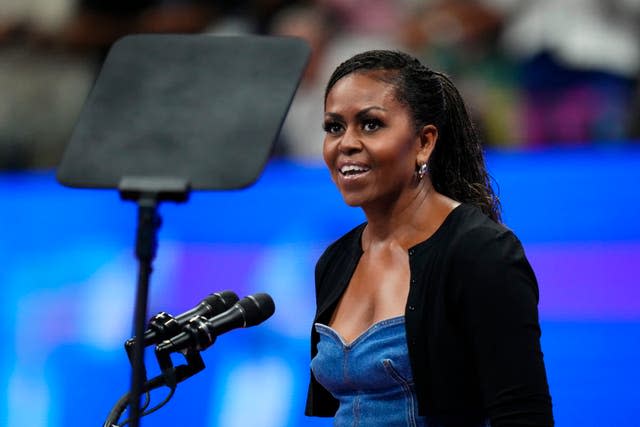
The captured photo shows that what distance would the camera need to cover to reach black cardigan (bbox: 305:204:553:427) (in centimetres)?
155

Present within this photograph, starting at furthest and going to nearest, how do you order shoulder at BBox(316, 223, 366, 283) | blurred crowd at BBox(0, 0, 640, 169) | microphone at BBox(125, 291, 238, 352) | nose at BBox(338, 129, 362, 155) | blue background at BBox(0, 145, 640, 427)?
blurred crowd at BBox(0, 0, 640, 169), blue background at BBox(0, 145, 640, 427), shoulder at BBox(316, 223, 366, 283), nose at BBox(338, 129, 362, 155), microphone at BBox(125, 291, 238, 352)

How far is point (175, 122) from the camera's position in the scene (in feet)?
4.44

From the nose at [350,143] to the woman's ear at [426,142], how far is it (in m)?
0.12

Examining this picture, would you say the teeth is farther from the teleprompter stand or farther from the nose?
the teleprompter stand

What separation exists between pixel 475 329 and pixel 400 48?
229cm

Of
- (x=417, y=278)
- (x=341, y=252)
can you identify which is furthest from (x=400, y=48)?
(x=417, y=278)

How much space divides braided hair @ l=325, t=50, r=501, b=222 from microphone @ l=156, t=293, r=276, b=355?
1.37 feet

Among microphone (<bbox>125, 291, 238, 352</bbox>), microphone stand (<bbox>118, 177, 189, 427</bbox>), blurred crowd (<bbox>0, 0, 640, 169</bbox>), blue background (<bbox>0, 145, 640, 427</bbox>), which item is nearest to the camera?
microphone stand (<bbox>118, 177, 189, 427</bbox>)

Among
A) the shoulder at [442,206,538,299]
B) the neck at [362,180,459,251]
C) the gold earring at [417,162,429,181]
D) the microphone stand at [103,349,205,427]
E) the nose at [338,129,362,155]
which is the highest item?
the nose at [338,129,362,155]

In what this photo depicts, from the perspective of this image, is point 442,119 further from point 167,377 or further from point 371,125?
point 167,377

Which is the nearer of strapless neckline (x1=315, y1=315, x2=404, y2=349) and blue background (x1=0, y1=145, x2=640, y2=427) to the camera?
strapless neckline (x1=315, y1=315, x2=404, y2=349)

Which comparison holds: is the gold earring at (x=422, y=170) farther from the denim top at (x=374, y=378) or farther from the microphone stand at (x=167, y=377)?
the microphone stand at (x=167, y=377)

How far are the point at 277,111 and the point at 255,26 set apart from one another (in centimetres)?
286

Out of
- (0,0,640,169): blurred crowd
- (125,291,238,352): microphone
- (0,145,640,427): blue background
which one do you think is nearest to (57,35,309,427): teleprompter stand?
(125,291,238,352): microphone
